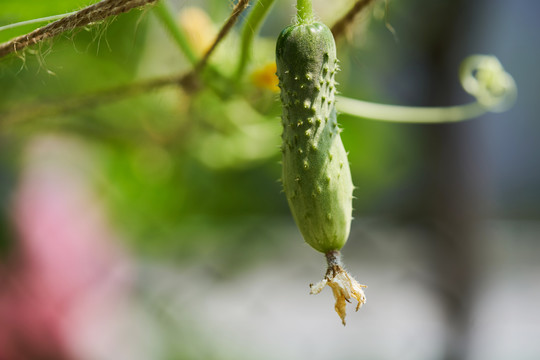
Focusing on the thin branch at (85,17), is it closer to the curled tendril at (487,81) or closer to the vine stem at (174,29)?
the vine stem at (174,29)

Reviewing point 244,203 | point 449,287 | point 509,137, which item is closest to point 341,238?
point 244,203

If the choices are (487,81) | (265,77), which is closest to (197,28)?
(265,77)

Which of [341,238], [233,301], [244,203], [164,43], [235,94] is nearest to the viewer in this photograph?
[341,238]

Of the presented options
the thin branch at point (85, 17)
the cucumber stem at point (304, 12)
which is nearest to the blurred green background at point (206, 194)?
the thin branch at point (85, 17)

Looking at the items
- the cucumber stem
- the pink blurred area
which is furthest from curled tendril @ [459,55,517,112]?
the pink blurred area

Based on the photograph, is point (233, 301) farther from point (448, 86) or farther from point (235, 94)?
point (235, 94)

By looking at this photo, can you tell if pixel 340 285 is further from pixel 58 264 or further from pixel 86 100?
pixel 58 264
